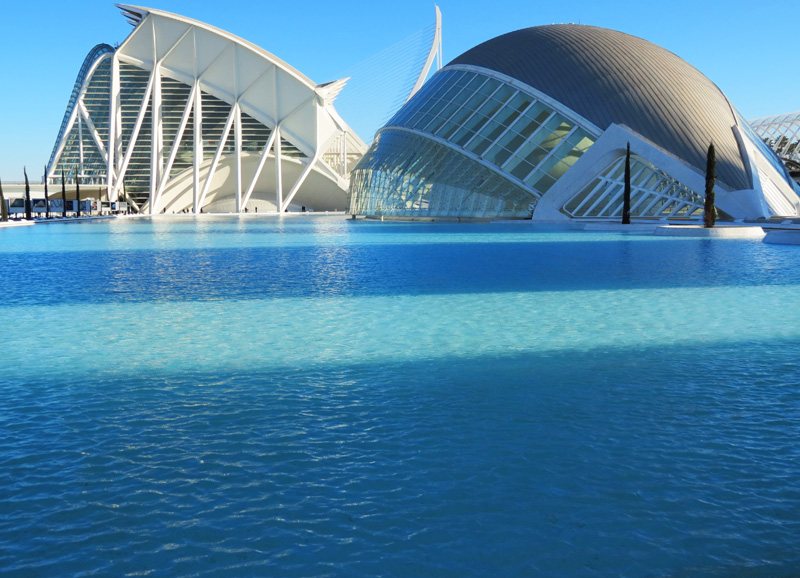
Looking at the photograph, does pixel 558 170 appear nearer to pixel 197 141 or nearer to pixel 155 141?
pixel 197 141

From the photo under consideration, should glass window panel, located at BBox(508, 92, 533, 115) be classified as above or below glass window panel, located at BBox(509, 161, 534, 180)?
above

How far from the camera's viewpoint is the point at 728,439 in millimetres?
5480

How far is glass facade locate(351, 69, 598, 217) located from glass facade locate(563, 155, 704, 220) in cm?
230

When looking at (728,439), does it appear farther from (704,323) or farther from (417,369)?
(704,323)

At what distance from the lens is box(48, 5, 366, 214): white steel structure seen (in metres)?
84.4

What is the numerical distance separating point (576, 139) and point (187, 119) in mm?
55761

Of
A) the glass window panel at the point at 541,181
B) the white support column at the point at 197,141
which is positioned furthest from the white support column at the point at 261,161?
the glass window panel at the point at 541,181

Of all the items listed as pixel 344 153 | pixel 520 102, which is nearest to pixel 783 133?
pixel 344 153

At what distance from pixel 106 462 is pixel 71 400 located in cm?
180

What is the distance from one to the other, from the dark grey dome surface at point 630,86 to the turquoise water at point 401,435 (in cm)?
3013

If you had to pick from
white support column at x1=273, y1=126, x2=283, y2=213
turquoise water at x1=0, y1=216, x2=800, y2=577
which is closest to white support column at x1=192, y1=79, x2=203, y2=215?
white support column at x1=273, y1=126, x2=283, y2=213

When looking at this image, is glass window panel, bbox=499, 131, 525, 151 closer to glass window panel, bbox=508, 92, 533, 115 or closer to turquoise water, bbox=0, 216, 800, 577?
glass window panel, bbox=508, 92, 533, 115

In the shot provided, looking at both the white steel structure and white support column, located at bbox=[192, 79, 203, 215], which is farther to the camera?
the white steel structure

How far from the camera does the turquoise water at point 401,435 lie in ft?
12.7
